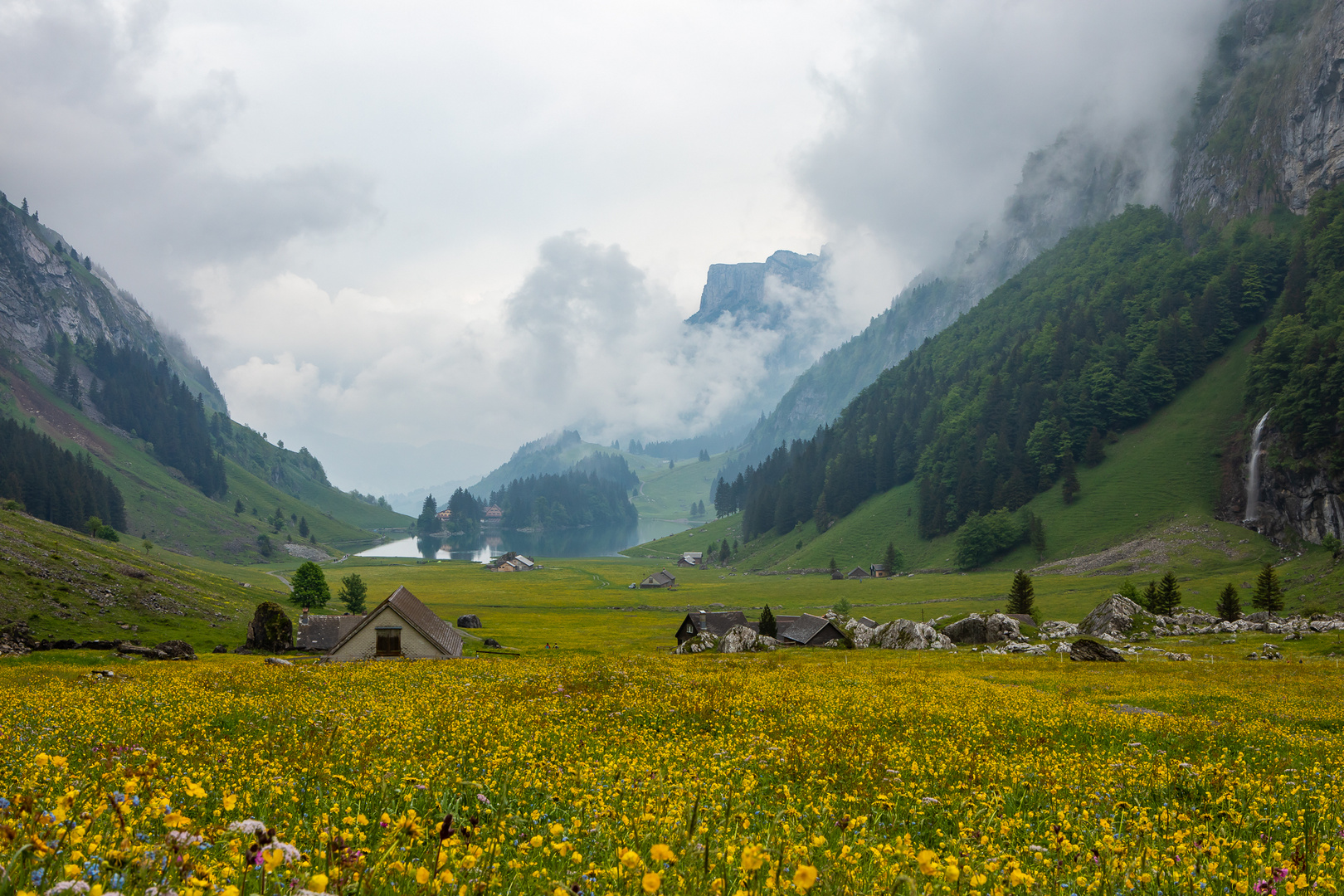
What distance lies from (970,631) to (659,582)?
103m

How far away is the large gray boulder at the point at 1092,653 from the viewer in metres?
53.1

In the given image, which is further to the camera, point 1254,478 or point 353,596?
point 1254,478

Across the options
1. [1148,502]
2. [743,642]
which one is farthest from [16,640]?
[1148,502]

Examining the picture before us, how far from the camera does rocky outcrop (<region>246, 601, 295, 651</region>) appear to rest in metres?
65.8

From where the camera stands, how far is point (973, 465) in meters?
180

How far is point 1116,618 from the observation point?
72250mm

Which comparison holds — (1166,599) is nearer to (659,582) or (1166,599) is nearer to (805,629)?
(805,629)

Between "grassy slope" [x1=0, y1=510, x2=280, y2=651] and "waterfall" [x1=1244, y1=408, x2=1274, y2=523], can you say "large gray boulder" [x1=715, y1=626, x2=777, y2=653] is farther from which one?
"waterfall" [x1=1244, y1=408, x2=1274, y2=523]

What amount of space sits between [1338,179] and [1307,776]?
234 meters

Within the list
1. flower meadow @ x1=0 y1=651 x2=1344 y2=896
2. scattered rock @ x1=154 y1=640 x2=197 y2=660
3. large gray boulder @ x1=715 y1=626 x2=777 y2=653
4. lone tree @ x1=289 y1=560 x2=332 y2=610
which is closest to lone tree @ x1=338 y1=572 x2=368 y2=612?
lone tree @ x1=289 y1=560 x2=332 y2=610

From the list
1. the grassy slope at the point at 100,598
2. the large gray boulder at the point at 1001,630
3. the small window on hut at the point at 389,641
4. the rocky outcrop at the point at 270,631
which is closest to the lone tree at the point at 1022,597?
the large gray boulder at the point at 1001,630

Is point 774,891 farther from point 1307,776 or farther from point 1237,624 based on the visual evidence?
point 1237,624

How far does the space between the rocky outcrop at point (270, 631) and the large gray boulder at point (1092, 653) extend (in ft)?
233

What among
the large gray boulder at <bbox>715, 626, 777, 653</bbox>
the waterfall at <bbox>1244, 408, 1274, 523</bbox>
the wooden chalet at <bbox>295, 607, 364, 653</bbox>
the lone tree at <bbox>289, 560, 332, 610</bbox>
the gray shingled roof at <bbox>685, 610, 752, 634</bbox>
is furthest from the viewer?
the waterfall at <bbox>1244, 408, 1274, 523</bbox>
